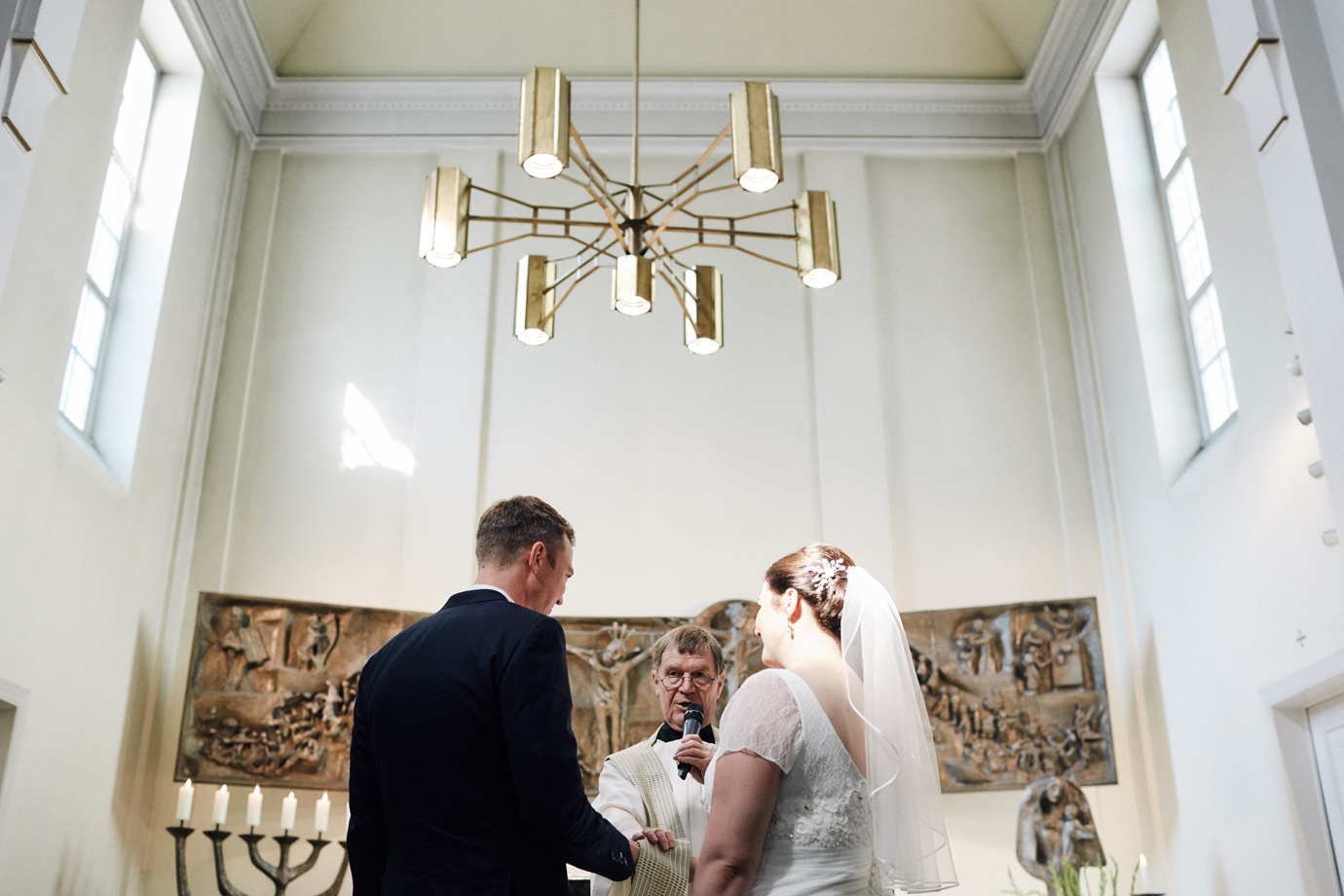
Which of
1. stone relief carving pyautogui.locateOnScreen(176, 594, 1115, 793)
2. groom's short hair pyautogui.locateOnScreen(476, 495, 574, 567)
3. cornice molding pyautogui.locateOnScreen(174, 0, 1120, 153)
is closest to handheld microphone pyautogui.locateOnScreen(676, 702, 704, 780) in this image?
groom's short hair pyautogui.locateOnScreen(476, 495, 574, 567)

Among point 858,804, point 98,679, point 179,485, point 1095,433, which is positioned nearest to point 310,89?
point 179,485

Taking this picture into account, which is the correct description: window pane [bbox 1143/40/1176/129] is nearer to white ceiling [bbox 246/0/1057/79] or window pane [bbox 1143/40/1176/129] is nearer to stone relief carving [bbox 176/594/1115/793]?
white ceiling [bbox 246/0/1057/79]

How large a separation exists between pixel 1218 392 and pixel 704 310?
11.1 ft

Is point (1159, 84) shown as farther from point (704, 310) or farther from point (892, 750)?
point (892, 750)

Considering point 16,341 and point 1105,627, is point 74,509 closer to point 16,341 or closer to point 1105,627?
point 16,341

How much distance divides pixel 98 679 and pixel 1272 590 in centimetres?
617

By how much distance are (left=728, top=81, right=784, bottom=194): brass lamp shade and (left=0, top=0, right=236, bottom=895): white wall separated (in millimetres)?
2957

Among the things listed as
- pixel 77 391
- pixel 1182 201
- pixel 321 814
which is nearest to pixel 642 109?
pixel 1182 201

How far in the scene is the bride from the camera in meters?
2.95

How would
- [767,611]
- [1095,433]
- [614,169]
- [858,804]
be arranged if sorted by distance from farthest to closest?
[614,169] < [1095,433] < [767,611] < [858,804]

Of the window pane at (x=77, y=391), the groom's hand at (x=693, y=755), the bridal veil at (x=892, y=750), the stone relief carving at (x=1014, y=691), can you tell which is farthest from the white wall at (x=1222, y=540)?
the window pane at (x=77, y=391)

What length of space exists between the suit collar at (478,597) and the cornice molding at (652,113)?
648cm

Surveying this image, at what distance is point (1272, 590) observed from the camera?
5.69m

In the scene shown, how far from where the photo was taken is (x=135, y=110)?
25.6 ft
